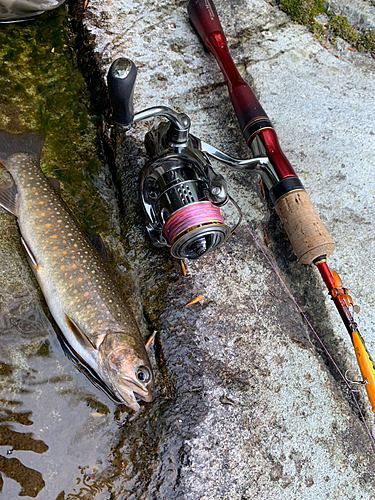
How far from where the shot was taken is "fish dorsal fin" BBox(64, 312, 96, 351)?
2053 mm

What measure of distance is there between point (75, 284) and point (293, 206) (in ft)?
4.28

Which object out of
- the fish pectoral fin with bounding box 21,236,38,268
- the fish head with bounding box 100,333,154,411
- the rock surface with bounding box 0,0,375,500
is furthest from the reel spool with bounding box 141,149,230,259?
the fish pectoral fin with bounding box 21,236,38,268

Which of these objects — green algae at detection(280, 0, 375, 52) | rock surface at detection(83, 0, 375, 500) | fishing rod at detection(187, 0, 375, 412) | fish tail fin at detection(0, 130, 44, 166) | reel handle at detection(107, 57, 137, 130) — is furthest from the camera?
green algae at detection(280, 0, 375, 52)

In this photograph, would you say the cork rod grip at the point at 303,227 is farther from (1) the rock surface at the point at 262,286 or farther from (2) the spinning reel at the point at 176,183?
(2) the spinning reel at the point at 176,183

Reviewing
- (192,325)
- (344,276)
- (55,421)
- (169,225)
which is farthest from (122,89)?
(344,276)

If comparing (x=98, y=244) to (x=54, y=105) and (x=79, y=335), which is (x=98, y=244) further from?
(x=54, y=105)

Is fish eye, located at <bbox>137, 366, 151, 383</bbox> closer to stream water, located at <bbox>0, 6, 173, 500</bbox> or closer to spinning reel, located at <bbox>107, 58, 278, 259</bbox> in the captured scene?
stream water, located at <bbox>0, 6, 173, 500</bbox>

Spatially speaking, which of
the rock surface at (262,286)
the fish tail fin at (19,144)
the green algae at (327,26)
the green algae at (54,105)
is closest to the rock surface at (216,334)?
the rock surface at (262,286)

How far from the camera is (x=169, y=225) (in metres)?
2.12

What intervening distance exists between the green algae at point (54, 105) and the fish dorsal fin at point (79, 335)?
0.64 m

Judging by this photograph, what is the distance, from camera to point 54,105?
2.78 m

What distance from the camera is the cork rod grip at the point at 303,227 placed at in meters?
2.32

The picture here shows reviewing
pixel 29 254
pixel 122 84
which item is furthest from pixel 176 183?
pixel 29 254

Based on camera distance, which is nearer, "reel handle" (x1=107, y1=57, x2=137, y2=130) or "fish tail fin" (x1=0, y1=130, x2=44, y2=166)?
"reel handle" (x1=107, y1=57, x2=137, y2=130)
